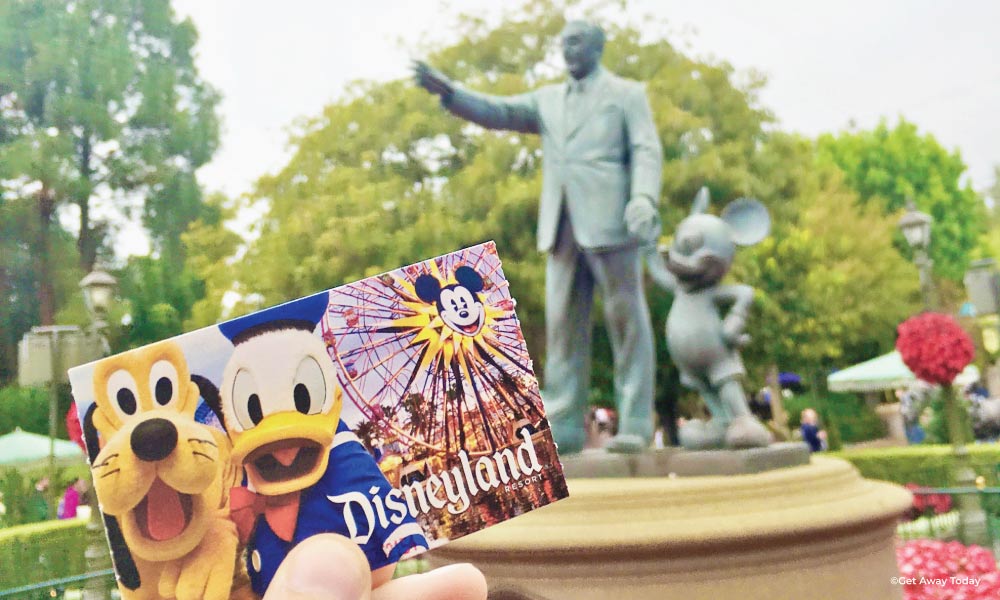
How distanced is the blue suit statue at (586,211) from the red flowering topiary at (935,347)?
6.10 meters

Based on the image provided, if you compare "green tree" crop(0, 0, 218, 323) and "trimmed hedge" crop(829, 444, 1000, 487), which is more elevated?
"green tree" crop(0, 0, 218, 323)

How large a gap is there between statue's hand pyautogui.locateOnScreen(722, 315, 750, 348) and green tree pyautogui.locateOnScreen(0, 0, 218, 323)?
15510 millimetres

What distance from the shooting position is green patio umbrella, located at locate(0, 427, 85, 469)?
13.4 m

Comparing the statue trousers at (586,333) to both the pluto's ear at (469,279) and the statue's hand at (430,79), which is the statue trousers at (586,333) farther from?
the pluto's ear at (469,279)

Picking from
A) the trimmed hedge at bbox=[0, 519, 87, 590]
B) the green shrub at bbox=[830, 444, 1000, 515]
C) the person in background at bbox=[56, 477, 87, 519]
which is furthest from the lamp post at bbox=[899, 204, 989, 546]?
the person in background at bbox=[56, 477, 87, 519]

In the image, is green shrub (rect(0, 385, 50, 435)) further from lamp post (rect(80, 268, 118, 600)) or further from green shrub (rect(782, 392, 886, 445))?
green shrub (rect(782, 392, 886, 445))

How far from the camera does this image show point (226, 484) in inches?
54.4

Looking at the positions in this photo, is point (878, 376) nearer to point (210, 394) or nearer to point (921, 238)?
point (921, 238)

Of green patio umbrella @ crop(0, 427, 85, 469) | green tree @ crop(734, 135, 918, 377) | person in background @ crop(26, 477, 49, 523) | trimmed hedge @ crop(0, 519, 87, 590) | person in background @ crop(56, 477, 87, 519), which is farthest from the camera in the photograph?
green tree @ crop(734, 135, 918, 377)

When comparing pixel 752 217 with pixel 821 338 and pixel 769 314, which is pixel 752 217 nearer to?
pixel 769 314

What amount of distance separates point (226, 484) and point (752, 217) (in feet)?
13.9

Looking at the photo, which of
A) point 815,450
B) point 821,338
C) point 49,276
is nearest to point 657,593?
point 815,450

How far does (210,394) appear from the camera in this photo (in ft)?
4.53

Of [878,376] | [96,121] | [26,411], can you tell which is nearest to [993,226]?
[878,376]
